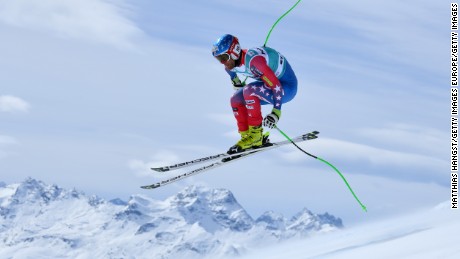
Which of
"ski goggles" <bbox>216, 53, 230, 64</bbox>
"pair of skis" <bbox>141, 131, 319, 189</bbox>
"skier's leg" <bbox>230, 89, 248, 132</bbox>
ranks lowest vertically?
"pair of skis" <bbox>141, 131, 319, 189</bbox>

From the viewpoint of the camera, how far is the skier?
15.6 metres

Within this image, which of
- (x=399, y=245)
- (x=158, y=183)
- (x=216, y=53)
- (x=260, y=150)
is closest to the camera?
(x=216, y=53)

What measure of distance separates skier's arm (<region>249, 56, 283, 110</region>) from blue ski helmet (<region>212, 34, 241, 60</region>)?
41 centimetres

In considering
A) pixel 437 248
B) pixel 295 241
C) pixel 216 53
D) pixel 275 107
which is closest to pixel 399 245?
pixel 437 248

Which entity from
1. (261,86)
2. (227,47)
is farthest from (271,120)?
(227,47)

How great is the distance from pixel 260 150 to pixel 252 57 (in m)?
2.24

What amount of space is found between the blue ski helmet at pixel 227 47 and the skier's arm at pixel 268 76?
412 mm

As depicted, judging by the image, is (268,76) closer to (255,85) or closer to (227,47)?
(255,85)

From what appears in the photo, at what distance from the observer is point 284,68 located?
53.7 ft

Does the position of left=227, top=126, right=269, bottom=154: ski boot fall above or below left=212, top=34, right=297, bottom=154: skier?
below

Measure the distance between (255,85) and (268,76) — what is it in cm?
51

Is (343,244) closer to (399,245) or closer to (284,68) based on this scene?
(399,245)

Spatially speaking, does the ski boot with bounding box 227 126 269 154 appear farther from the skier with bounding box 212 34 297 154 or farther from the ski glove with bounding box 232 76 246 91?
the ski glove with bounding box 232 76 246 91

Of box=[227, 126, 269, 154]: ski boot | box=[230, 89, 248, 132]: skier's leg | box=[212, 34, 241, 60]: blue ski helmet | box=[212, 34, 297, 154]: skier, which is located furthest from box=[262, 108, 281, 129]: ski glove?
box=[212, 34, 241, 60]: blue ski helmet
